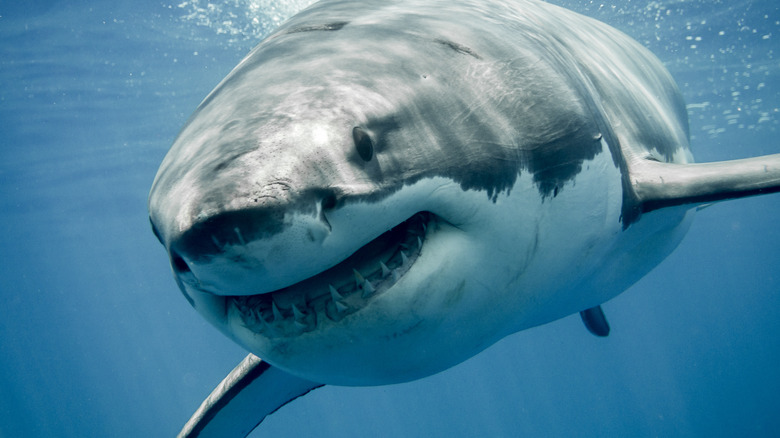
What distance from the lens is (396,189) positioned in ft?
5.31

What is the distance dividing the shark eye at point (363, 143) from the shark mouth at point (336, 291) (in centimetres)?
29

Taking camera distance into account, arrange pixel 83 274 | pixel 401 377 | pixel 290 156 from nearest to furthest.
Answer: pixel 290 156, pixel 401 377, pixel 83 274

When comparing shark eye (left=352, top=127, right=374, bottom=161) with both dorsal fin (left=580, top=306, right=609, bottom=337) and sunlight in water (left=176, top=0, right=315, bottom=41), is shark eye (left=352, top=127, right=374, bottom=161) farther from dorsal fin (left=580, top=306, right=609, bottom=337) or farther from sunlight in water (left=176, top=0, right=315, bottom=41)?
sunlight in water (left=176, top=0, right=315, bottom=41)

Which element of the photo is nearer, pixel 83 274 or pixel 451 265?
pixel 451 265

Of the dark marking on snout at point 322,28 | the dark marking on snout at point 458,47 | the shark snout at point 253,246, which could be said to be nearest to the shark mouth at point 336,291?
the shark snout at point 253,246

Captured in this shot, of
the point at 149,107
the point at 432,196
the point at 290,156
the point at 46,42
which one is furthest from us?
the point at 149,107

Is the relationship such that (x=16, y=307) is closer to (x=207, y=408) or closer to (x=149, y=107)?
(x=149, y=107)

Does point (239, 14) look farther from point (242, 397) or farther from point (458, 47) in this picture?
point (458, 47)

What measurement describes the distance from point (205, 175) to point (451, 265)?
33.4 inches

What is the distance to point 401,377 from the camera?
2076 millimetres

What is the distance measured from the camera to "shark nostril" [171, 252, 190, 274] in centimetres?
151

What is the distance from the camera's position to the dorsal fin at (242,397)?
370 cm

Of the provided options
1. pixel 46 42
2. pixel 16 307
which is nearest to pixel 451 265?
pixel 46 42

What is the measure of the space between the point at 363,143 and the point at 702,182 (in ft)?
6.53
